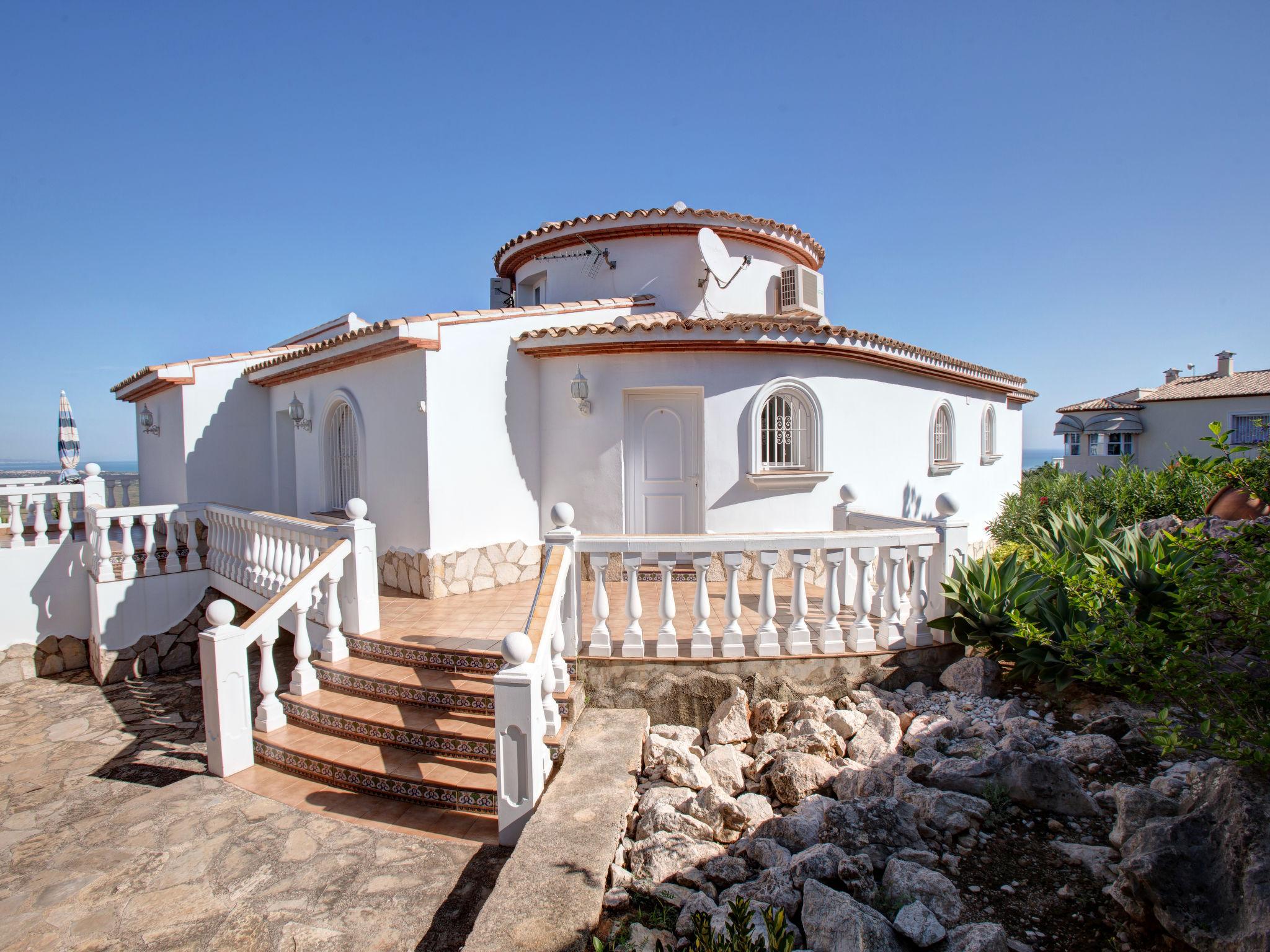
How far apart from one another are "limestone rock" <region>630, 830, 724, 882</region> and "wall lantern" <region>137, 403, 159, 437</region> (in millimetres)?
12103

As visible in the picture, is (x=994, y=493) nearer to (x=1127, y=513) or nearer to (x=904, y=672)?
(x=1127, y=513)

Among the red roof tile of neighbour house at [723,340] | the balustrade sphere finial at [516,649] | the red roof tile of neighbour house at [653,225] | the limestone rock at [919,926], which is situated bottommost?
the limestone rock at [919,926]

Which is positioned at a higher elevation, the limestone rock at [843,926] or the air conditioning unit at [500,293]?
the air conditioning unit at [500,293]

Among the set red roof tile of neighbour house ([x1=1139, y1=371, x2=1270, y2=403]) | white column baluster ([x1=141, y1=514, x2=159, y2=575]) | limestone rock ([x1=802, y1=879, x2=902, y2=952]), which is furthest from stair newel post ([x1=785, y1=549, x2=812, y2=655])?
red roof tile of neighbour house ([x1=1139, y1=371, x2=1270, y2=403])

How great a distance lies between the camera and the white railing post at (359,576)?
20.9 feet

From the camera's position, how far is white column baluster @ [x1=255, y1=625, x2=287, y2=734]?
554cm

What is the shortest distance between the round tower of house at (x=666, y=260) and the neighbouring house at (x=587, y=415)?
0.04 m

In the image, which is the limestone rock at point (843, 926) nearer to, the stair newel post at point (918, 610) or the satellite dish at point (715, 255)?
the stair newel post at point (918, 610)

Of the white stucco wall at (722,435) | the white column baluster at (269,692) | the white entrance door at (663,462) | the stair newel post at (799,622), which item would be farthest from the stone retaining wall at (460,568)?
the stair newel post at (799,622)

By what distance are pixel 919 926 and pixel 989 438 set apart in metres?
14.3

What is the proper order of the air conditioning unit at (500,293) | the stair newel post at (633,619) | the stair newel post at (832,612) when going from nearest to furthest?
the stair newel post at (633,619)
the stair newel post at (832,612)
the air conditioning unit at (500,293)

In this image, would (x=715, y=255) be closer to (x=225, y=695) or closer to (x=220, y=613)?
(x=220, y=613)

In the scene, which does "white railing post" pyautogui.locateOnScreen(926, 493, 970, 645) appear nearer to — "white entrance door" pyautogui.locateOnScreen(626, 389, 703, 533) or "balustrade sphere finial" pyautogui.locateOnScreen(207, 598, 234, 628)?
"white entrance door" pyautogui.locateOnScreen(626, 389, 703, 533)

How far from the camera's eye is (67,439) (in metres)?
15.2
